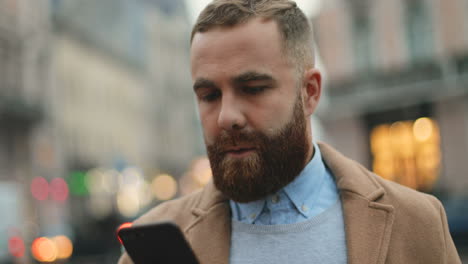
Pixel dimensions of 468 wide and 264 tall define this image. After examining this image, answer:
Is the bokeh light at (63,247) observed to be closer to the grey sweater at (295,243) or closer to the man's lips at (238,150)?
the grey sweater at (295,243)

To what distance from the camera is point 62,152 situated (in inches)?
1199

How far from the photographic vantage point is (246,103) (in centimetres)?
183

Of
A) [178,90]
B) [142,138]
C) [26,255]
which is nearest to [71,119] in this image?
[142,138]

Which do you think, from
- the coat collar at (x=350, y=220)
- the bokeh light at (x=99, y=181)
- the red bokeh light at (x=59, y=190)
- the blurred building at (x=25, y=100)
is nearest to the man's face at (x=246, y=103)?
the coat collar at (x=350, y=220)

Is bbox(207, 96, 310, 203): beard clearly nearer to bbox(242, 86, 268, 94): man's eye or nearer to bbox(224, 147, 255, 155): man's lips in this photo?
bbox(224, 147, 255, 155): man's lips

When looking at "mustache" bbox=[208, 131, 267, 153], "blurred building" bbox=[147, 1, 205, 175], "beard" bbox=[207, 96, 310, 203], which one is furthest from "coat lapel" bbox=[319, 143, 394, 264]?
"blurred building" bbox=[147, 1, 205, 175]

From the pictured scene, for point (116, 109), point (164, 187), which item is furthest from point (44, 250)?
point (164, 187)

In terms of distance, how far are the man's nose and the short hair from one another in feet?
0.86

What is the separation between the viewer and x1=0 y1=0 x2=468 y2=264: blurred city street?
17453 millimetres

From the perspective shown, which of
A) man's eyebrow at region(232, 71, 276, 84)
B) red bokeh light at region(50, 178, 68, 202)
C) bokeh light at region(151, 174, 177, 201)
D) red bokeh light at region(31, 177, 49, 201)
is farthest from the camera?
bokeh light at region(151, 174, 177, 201)

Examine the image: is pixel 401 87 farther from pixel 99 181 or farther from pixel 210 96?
pixel 99 181

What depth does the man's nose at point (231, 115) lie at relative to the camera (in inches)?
71.2

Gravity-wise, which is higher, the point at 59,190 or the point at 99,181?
the point at 59,190

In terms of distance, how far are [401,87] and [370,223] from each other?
18.2 m
